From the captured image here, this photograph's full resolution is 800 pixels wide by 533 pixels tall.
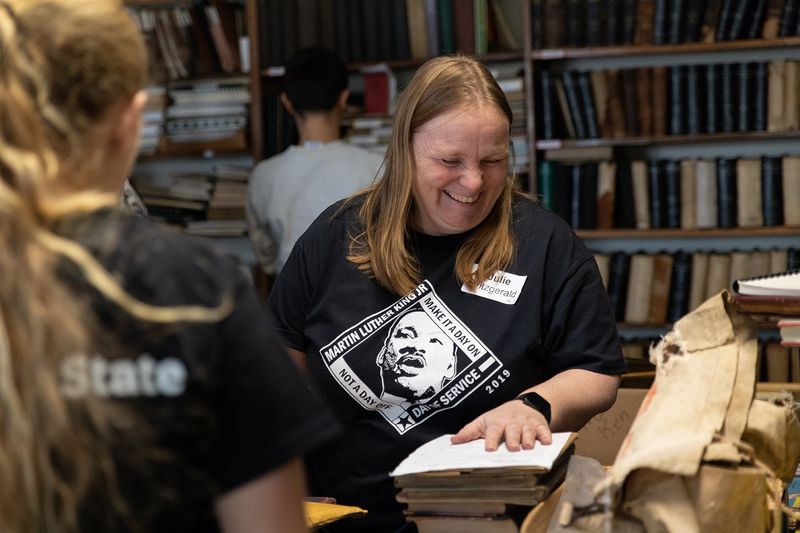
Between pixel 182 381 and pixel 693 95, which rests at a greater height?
pixel 182 381

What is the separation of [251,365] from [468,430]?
32.1 inches

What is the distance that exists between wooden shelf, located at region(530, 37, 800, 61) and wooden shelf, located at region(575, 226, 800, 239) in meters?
0.71

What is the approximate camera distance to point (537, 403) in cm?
169

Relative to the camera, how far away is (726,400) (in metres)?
1.29

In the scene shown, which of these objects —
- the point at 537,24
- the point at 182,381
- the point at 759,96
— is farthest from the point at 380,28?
the point at 182,381

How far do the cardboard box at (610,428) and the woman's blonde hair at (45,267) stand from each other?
5.40ft

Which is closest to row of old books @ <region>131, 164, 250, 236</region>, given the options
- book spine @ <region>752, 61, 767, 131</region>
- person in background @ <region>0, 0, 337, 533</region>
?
book spine @ <region>752, 61, 767, 131</region>

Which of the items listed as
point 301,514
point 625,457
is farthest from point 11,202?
point 625,457

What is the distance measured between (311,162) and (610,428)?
1.77 metres

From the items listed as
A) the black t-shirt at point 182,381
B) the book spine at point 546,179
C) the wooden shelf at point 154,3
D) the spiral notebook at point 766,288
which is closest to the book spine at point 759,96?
the book spine at point 546,179

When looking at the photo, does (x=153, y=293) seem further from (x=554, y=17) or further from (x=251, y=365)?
(x=554, y=17)

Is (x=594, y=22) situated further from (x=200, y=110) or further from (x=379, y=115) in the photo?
(x=200, y=110)

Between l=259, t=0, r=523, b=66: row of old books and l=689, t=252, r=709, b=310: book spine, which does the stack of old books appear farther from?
l=259, t=0, r=523, b=66: row of old books

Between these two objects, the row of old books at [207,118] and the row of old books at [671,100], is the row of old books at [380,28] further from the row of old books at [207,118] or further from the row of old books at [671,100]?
the row of old books at [671,100]
